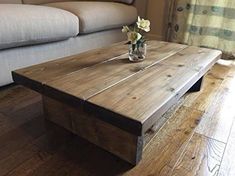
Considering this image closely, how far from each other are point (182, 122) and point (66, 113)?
23.0 inches

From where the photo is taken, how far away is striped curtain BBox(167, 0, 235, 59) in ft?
7.17

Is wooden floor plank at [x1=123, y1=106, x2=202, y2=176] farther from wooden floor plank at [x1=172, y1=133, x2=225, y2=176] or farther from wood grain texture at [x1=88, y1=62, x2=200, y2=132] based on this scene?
wood grain texture at [x1=88, y1=62, x2=200, y2=132]

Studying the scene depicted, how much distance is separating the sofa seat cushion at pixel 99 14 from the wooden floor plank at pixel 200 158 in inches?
44.7

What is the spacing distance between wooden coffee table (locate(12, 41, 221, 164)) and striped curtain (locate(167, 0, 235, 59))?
1158 mm

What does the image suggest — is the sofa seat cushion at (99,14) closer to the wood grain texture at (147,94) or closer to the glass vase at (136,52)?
the glass vase at (136,52)

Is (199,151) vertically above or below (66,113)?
below

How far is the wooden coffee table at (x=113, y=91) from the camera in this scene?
72cm

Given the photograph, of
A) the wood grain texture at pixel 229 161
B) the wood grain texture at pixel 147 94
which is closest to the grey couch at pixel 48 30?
the wood grain texture at pixel 147 94

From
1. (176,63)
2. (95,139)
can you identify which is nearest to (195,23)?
(176,63)

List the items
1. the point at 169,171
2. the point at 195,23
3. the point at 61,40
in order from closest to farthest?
the point at 169,171 → the point at 61,40 → the point at 195,23

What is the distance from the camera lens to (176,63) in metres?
1.14

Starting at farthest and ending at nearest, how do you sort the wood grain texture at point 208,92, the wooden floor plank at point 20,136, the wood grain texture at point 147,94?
the wood grain texture at point 208,92, the wooden floor plank at point 20,136, the wood grain texture at point 147,94

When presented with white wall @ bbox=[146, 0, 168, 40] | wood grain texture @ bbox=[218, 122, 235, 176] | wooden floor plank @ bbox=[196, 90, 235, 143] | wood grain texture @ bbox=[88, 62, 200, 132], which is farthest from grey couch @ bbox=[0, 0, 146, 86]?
wood grain texture @ bbox=[218, 122, 235, 176]

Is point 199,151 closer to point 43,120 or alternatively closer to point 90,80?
point 90,80
